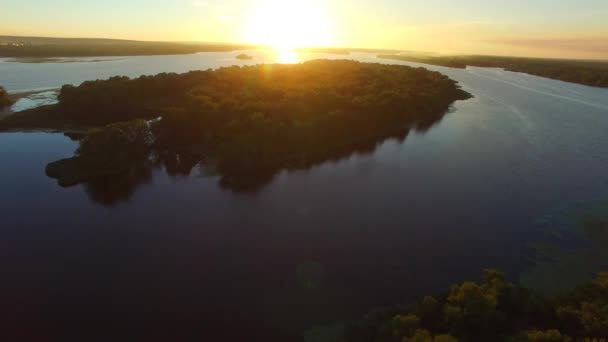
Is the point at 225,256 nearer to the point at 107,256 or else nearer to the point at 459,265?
the point at 107,256

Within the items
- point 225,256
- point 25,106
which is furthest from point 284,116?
point 25,106

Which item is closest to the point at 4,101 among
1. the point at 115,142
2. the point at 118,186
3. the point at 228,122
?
the point at 115,142

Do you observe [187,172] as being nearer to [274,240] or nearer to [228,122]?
[228,122]

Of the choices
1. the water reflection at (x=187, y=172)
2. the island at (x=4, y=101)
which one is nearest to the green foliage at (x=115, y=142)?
the water reflection at (x=187, y=172)

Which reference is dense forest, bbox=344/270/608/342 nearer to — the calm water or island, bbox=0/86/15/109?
the calm water

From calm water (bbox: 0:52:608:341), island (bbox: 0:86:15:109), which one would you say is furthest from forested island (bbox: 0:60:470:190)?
island (bbox: 0:86:15:109)
